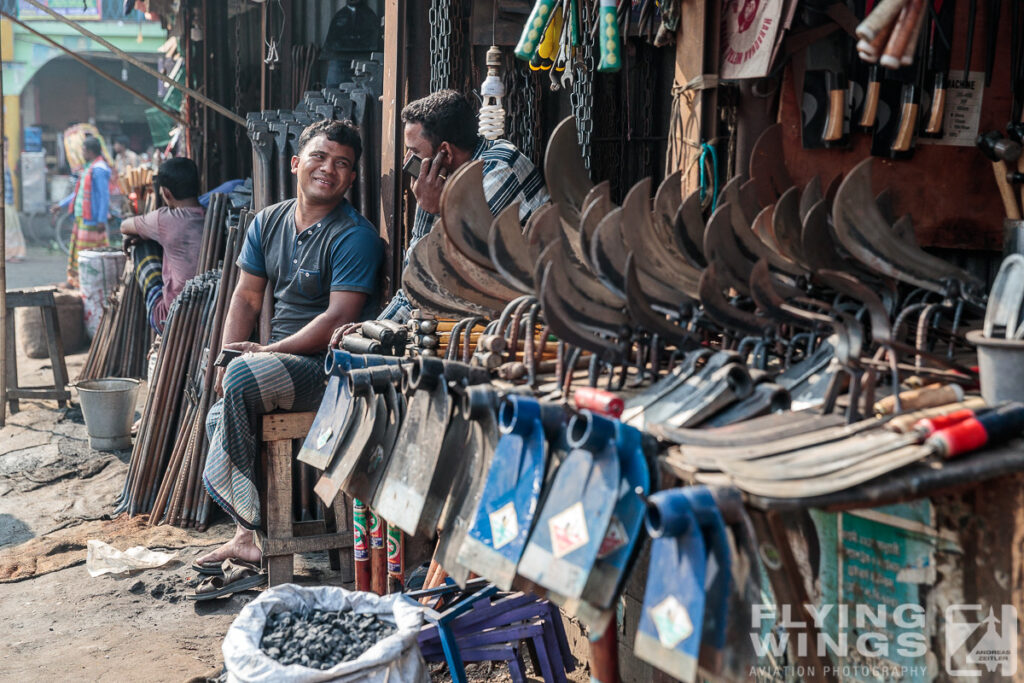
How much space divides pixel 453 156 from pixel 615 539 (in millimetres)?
2175

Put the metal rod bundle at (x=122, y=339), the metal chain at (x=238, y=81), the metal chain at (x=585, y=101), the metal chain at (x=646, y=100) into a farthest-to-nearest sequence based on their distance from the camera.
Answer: the metal chain at (x=238, y=81) → the metal rod bundle at (x=122, y=339) → the metal chain at (x=646, y=100) → the metal chain at (x=585, y=101)

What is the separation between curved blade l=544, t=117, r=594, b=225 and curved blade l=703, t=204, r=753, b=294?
65cm

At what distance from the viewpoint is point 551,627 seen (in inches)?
115

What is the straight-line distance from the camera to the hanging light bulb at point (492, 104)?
3582 mm

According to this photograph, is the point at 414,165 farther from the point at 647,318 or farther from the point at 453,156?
the point at 647,318

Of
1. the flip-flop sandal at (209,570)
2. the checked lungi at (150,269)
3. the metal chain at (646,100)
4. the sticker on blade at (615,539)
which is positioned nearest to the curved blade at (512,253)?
the sticker on blade at (615,539)

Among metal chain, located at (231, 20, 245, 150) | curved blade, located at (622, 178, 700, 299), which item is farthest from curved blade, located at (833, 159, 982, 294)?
metal chain, located at (231, 20, 245, 150)

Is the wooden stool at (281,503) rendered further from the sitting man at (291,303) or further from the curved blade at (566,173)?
the curved blade at (566,173)

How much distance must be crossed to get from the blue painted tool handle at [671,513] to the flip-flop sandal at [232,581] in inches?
111

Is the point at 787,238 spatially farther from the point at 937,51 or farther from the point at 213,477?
the point at 213,477

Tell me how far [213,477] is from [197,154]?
522 centimetres

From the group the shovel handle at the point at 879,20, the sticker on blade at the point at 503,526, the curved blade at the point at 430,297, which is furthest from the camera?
the curved blade at the point at 430,297

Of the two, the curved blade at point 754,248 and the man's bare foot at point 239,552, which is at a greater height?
the curved blade at point 754,248

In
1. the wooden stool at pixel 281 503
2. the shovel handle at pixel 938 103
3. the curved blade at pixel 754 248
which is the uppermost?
the shovel handle at pixel 938 103
